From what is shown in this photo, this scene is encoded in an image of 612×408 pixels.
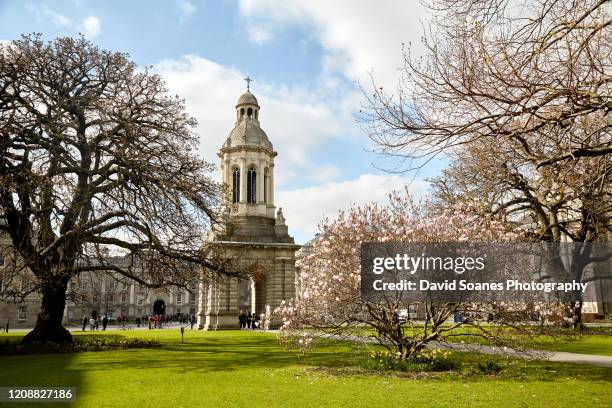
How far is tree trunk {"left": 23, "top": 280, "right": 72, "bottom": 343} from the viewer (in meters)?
23.7

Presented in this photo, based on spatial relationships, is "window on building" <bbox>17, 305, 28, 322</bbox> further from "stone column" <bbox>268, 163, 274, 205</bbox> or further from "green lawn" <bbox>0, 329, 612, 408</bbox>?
"green lawn" <bbox>0, 329, 612, 408</bbox>

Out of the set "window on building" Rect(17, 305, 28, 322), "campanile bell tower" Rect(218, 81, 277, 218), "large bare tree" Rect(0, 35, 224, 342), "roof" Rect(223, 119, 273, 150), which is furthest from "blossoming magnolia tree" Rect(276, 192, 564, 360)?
"window on building" Rect(17, 305, 28, 322)

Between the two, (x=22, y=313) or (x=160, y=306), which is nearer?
(x=22, y=313)

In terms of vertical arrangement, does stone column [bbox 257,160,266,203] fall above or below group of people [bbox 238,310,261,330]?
above

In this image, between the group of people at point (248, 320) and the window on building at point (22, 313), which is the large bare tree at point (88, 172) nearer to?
the group of people at point (248, 320)

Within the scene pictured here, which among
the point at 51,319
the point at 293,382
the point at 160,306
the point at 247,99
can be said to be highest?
the point at 247,99

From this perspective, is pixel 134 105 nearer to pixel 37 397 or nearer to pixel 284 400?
pixel 37 397

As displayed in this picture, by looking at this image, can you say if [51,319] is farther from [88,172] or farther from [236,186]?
[236,186]

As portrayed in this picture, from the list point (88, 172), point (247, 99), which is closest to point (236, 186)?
point (247, 99)

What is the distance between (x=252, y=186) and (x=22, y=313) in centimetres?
3263

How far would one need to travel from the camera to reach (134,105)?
25.6 meters

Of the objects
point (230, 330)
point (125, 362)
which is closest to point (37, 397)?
point (125, 362)

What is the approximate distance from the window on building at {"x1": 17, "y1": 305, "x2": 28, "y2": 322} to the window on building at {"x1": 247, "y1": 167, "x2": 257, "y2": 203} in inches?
1237

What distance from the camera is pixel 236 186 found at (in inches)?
1893
